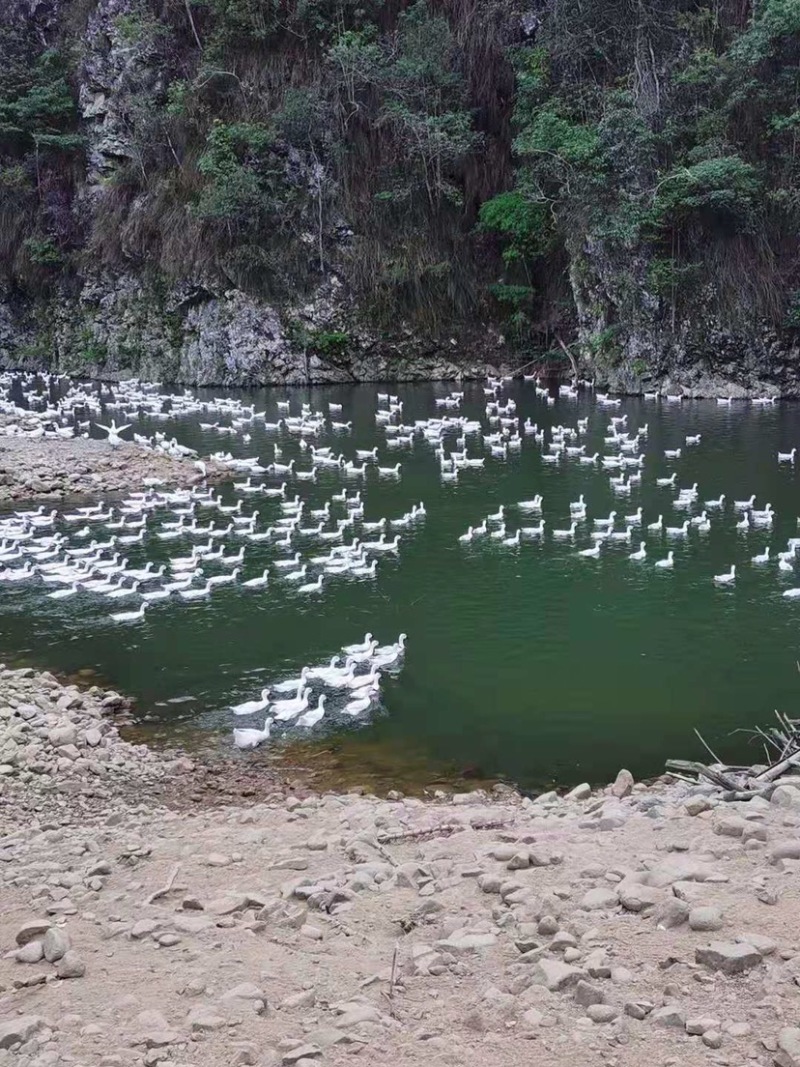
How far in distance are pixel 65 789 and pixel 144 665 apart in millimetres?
4816

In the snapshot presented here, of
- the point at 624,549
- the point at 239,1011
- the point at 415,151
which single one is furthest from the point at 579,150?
the point at 239,1011

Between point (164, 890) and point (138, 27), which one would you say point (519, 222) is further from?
point (164, 890)

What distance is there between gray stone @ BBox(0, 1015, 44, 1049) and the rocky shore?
2 cm

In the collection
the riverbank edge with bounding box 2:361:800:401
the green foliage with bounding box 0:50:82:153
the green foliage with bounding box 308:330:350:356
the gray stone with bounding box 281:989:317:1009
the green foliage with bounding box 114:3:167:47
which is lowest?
the gray stone with bounding box 281:989:317:1009

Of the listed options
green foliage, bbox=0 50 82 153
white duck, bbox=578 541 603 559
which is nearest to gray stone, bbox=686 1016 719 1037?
white duck, bbox=578 541 603 559

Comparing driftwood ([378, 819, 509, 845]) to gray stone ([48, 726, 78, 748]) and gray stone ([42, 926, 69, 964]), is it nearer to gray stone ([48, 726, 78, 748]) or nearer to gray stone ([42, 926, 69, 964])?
gray stone ([42, 926, 69, 964])

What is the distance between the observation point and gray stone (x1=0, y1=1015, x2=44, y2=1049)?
563 cm

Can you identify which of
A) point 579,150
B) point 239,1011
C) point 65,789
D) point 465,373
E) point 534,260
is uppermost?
point 579,150

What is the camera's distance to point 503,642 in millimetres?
16969

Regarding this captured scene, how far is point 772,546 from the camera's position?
859 inches

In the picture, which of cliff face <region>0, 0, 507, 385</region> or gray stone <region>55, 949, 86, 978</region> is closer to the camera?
gray stone <region>55, 949, 86, 978</region>

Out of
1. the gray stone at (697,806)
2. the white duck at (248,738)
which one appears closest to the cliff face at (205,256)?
the white duck at (248,738)

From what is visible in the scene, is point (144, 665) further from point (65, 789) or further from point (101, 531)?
point (101, 531)

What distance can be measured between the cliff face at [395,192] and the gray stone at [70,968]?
40029 millimetres
